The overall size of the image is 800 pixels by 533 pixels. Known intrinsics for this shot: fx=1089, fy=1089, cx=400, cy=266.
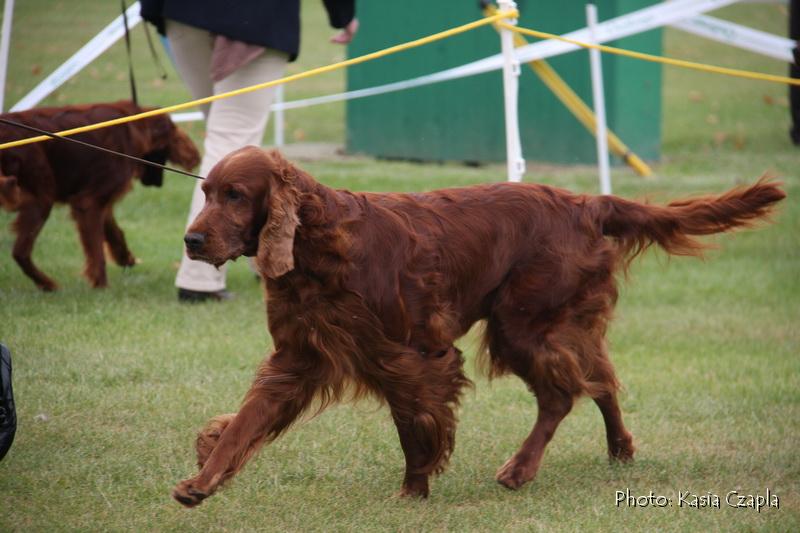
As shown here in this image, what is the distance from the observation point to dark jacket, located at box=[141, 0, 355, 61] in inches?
219

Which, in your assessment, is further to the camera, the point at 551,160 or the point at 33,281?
the point at 551,160

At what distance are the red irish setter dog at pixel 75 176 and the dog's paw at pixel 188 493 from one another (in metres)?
3.34

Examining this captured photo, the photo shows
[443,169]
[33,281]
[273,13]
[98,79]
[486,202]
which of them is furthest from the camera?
[98,79]

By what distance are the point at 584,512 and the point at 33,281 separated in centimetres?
423

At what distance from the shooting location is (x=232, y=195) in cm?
319

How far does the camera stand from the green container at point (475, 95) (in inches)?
426

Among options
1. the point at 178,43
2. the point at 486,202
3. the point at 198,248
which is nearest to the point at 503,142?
the point at 178,43

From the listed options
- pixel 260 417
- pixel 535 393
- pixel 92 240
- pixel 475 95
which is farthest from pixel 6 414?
pixel 475 95

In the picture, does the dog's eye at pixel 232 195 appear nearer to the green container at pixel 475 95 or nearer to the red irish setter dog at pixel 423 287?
the red irish setter dog at pixel 423 287

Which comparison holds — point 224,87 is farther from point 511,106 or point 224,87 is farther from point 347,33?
point 511,106

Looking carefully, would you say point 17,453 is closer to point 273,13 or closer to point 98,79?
point 273,13

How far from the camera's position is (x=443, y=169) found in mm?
10805

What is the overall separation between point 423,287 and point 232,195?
71 cm

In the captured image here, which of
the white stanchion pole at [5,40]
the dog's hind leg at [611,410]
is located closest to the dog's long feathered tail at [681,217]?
the dog's hind leg at [611,410]
